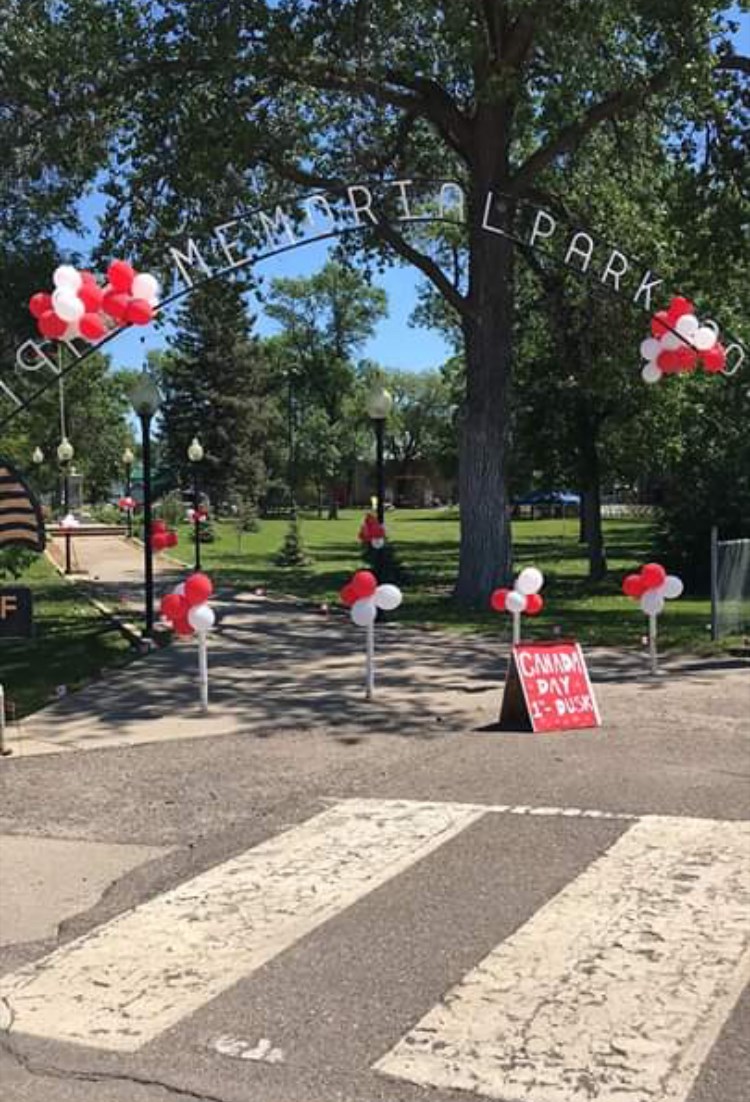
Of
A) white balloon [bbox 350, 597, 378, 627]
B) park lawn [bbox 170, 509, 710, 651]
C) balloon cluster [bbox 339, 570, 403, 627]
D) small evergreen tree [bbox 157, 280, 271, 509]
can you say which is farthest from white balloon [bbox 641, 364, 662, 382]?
small evergreen tree [bbox 157, 280, 271, 509]

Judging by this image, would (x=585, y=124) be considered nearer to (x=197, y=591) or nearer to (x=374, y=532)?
(x=374, y=532)

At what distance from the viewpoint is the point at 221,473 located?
215ft

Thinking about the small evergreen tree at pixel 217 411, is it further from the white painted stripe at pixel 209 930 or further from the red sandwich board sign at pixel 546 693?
the white painted stripe at pixel 209 930

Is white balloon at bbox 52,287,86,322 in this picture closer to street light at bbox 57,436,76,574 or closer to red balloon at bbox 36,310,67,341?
red balloon at bbox 36,310,67,341

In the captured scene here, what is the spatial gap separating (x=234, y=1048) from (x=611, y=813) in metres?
3.32

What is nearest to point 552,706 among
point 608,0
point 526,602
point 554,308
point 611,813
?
point 526,602

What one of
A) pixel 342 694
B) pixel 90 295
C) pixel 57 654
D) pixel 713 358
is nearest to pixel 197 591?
pixel 342 694

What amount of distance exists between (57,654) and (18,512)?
3.08 metres

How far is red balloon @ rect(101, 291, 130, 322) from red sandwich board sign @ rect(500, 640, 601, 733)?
13.2 ft

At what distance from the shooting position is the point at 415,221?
13.5m

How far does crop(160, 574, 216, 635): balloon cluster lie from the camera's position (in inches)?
373

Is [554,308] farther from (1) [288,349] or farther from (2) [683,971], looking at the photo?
(1) [288,349]

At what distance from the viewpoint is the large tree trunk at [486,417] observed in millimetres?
18125

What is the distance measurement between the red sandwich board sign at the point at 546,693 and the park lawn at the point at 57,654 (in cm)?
417
